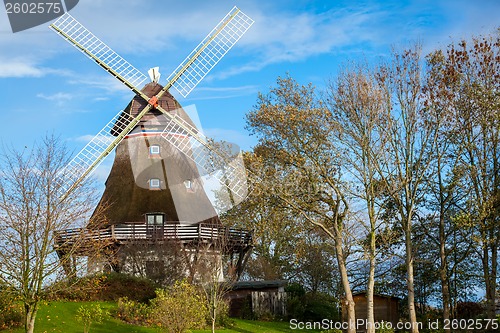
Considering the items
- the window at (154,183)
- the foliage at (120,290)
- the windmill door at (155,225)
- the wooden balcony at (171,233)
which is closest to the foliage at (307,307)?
the wooden balcony at (171,233)

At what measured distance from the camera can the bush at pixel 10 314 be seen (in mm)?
23656

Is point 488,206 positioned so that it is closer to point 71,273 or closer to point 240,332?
point 240,332

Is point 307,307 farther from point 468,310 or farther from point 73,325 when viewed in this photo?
point 73,325

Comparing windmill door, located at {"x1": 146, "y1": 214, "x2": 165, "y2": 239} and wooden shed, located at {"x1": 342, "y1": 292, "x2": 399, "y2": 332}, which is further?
windmill door, located at {"x1": 146, "y1": 214, "x2": 165, "y2": 239}

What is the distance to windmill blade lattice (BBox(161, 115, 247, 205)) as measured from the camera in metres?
30.1

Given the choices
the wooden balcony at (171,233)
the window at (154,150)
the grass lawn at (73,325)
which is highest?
the window at (154,150)

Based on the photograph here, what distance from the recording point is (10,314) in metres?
24.4

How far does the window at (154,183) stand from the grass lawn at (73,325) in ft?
27.9

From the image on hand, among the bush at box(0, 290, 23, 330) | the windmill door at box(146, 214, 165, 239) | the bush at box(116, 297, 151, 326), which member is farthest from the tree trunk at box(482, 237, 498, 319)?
the bush at box(0, 290, 23, 330)

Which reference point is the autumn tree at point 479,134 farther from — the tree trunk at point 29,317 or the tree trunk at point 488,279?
the tree trunk at point 29,317

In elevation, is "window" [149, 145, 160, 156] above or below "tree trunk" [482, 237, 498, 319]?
above

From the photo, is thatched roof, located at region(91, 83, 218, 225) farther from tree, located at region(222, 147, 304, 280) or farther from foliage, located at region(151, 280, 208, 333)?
foliage, located at region(151, 280, 208, 333)

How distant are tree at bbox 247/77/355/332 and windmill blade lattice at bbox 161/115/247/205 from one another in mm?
1645

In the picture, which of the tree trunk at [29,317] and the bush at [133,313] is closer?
the tree trunk at [29,317]
